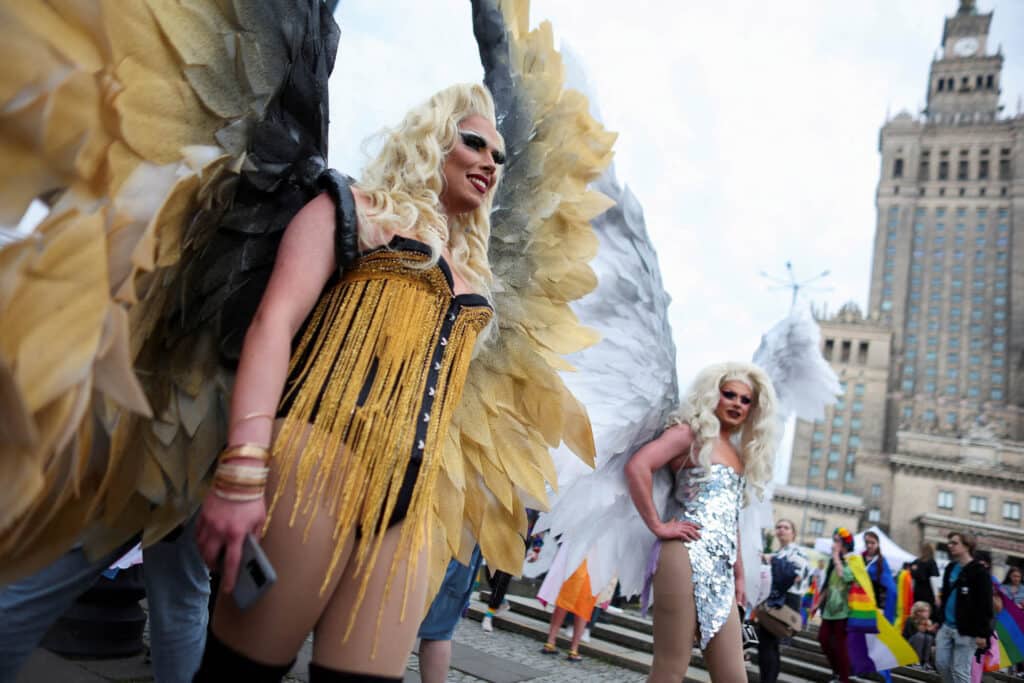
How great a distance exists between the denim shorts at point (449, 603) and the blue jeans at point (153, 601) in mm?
1577

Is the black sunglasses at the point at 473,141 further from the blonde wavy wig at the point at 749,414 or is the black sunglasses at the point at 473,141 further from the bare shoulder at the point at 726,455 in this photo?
the bare shoulder at the point at 726,455

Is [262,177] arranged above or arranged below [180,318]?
above

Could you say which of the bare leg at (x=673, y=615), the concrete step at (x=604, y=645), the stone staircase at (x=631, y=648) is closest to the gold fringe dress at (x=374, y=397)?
the bare leg at (x=673, y=615)

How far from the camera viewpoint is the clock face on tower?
100500mm

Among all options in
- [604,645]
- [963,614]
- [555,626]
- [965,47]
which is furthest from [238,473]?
[965,47]

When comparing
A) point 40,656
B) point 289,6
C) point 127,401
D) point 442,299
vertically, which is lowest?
point 40,656

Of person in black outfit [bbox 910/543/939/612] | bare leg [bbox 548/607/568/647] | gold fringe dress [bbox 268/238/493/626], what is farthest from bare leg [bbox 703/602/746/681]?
person in black outfit [bbox 910/543/939/612]

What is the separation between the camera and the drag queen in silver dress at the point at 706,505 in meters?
3.24

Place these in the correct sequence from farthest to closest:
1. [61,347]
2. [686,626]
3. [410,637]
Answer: [686,626] < [410,637] < [61,347]

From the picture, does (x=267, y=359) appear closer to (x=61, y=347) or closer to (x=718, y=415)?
(x=61, y=347)

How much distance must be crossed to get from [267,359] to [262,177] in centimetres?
42

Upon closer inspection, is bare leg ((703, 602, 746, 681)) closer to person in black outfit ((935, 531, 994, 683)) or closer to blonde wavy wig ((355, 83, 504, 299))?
blonde wavy wig ((355, 83, 504, 299))

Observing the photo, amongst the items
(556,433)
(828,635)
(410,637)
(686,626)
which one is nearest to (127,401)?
(410,637)

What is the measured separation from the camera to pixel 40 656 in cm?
353
